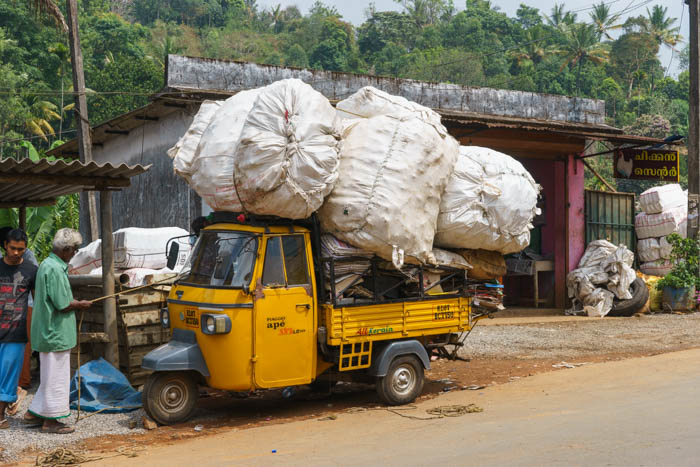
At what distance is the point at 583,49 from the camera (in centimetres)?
6875

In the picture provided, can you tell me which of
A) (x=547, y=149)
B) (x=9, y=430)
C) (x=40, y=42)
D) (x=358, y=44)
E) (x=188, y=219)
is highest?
(x=358, y=44)

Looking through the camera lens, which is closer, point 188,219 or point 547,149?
point 188,219

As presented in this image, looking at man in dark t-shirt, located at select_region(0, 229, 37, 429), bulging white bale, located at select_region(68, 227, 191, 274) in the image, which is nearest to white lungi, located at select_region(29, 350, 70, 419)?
man in dark t-shirt, located at select_region(0, 229, 37, 429)

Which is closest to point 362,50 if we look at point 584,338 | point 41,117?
point 41,117

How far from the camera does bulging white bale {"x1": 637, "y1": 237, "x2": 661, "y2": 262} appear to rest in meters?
19.8

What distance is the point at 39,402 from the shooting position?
7.18 m

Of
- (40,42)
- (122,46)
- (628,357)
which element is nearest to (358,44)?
(122,46)

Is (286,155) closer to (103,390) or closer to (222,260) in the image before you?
(222,260)

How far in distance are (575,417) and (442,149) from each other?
10.2 ft

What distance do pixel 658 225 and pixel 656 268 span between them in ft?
3.67

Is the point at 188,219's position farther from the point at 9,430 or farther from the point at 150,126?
the point at 9,430

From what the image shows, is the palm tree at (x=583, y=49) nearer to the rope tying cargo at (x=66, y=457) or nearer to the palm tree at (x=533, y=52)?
the palm tree at (x=533, y=52)

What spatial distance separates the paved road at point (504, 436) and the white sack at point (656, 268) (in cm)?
1156

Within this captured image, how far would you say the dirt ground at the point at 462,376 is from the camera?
7.37 m
